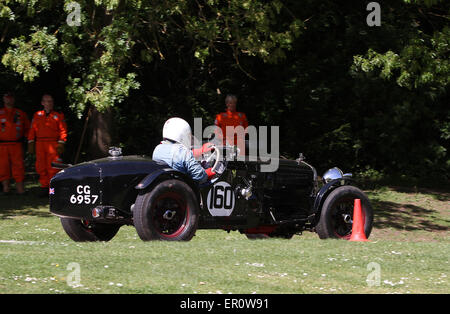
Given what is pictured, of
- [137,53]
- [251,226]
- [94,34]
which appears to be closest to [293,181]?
[251,226]

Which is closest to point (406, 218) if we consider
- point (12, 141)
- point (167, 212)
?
point (167, 212)

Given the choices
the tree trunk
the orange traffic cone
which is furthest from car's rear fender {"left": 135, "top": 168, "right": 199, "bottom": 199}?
the tree trunk

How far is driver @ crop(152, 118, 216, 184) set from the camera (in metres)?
9.79

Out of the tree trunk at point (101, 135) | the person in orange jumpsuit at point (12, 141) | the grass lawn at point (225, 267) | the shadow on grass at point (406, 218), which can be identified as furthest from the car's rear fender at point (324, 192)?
the person in orange jumpsuit at point (12, 141)

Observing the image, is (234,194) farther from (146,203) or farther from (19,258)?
(19,258)

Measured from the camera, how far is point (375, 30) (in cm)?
2017

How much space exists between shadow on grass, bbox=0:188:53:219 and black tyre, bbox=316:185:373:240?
5.52 m

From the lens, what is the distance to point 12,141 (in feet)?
54.9

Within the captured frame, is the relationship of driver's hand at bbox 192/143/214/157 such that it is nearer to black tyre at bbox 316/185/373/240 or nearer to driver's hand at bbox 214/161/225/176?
driver's hand at bbox 214/161/225/176

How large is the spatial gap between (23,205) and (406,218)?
7.28 metres

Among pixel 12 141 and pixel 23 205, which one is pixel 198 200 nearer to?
pixel 23 205
